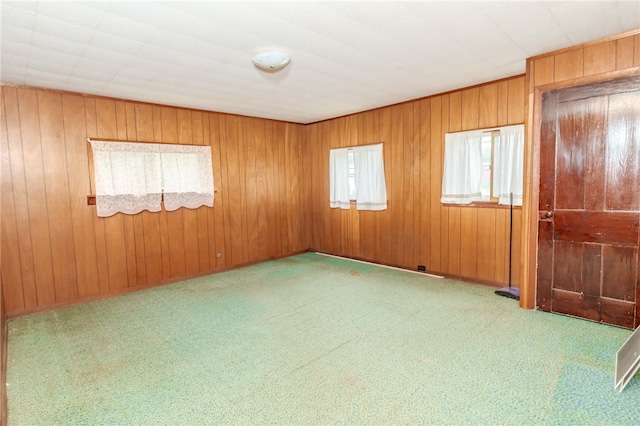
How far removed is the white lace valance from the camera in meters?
4.12

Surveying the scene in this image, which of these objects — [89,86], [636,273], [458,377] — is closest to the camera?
[458,377]

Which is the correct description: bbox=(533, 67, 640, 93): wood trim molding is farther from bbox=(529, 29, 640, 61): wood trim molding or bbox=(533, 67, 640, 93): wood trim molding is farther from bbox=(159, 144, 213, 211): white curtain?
bbox=(159, 144, 213, 211): white curtain

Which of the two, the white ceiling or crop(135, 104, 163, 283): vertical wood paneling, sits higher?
the white ceiling

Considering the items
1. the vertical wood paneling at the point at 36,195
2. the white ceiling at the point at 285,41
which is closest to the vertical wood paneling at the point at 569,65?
the white ceiling at the point at 285,41

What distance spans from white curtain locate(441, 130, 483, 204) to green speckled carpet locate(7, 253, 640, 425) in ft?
3.96

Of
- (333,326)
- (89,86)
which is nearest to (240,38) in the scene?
(89,86)

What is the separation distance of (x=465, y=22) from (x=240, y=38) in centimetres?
173

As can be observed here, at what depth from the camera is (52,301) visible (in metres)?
3.81

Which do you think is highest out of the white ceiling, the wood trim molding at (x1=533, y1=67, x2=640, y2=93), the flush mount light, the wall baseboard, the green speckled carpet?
the white ceiling

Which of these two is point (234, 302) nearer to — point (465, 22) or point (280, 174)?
point (280, 174)

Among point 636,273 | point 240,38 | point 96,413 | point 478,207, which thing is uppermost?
point 240,38

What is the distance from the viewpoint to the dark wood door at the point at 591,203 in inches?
111

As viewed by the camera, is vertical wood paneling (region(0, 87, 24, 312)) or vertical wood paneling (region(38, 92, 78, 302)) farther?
vertical wood paneling (region(38, 92, 78, 302))

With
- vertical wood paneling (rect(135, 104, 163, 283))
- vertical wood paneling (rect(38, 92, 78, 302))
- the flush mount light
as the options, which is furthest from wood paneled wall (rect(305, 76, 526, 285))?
vertical wood paneling (rect(38, 92, 78, 302))
